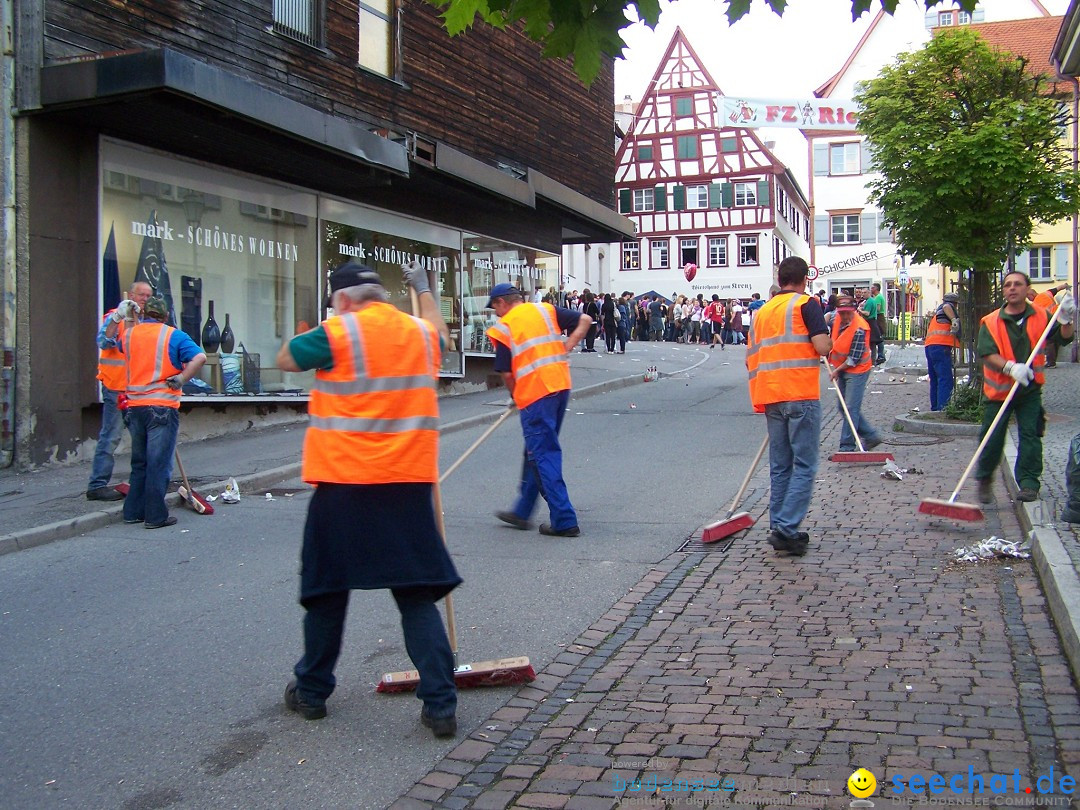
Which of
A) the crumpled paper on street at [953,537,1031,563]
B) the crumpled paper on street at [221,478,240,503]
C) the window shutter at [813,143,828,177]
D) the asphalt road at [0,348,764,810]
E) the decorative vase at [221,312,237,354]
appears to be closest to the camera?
the asphalt road at [0,348,764,810]

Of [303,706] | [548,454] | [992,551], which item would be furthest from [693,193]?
[303,706]

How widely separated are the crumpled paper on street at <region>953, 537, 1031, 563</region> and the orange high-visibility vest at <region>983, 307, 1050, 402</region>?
1513mm

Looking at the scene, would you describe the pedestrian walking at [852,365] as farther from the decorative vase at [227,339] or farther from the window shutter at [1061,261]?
the window shutter at [1061,261]

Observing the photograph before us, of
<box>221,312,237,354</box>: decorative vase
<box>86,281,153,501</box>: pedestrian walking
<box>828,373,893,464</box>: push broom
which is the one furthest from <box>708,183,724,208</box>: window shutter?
<box>86,281,153,501</box>: pedestrian walking

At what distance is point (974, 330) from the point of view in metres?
13.4

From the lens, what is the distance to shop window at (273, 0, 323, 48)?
1373 centimetres

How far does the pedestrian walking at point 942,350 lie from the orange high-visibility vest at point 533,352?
278 inches

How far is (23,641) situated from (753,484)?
632 cm

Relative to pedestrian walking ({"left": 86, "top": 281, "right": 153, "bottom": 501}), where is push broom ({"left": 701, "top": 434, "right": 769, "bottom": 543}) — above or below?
below

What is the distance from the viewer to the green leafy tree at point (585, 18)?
12.9 ft

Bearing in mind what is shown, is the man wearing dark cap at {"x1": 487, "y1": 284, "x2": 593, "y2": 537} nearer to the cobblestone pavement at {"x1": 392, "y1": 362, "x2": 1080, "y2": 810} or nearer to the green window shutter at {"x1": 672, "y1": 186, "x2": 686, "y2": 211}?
the cobblestone pavement at {"x1": 392, "y1": 362, "x2": 1080, "y2": 810}

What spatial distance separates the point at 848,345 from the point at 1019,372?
3458 mm

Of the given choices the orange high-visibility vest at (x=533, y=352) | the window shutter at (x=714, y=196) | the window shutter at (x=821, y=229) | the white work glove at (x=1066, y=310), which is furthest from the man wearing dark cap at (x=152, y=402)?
the window shutter at (x=714, y=196)

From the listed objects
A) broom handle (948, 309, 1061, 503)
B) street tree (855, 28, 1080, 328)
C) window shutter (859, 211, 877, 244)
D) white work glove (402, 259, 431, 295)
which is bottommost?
broom handle (948, 309, 1061, 503)
